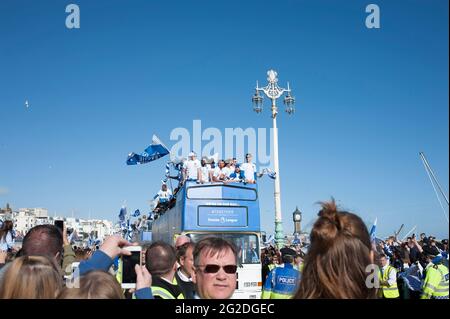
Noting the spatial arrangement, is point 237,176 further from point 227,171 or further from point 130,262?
point 130,262

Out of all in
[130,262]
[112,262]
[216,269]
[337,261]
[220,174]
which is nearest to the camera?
[337,261]

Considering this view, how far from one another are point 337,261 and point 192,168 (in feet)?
32.3

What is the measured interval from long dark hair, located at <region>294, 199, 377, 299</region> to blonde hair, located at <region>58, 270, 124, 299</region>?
42.7 inches

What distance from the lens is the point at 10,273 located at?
2693 millimetres

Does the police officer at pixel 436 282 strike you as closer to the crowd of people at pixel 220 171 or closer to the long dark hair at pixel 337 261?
the crowd of people at pixel 220 171

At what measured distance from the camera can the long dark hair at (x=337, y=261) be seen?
2326 millimetres

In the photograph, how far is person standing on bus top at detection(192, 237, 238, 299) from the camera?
303 centimetres

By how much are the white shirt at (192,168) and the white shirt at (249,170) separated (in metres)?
1.31

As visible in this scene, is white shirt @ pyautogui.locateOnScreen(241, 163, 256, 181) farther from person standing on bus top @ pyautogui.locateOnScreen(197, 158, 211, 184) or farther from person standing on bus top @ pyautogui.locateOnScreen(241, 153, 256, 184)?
person standing on bus top @ pyautogui.locateOnScreen(197, 158, 211, 184)

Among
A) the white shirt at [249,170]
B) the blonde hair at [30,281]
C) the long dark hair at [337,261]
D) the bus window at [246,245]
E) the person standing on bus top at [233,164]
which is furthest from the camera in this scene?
the person standing on bus top at [233,164]

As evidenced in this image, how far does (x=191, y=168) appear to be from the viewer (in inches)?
475

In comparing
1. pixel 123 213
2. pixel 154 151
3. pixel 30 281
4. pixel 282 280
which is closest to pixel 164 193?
pixel 154 151

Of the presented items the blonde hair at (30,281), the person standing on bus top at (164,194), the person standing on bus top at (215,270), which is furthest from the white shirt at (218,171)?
the blonde hair at (30,281)

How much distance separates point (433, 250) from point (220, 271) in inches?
265
